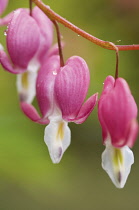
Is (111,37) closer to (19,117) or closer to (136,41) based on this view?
(136,41)

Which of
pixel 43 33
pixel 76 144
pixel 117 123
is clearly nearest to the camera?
pixel 117 123

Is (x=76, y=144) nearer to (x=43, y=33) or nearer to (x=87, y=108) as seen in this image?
(x=43, y=33)

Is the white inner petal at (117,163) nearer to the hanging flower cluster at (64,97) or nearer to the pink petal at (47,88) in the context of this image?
the hanging flower cluster at (64,97)

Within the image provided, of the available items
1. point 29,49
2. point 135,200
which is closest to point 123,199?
point 135,200

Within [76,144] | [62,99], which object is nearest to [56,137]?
[62,99]

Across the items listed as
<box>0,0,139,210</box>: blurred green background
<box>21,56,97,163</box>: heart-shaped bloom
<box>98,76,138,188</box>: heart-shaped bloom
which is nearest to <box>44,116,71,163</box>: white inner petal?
<box>21,56,97,163</box>: heart-shaped bloom

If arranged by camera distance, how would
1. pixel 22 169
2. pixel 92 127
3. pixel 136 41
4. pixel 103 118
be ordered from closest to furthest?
pixel 103 118 < pixel 22 169 < pixel 136 41 < pixel 92 127

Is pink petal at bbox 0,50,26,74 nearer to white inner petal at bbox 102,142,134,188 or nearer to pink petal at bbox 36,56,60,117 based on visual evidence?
pink petal at bbox 36,56,60,117
